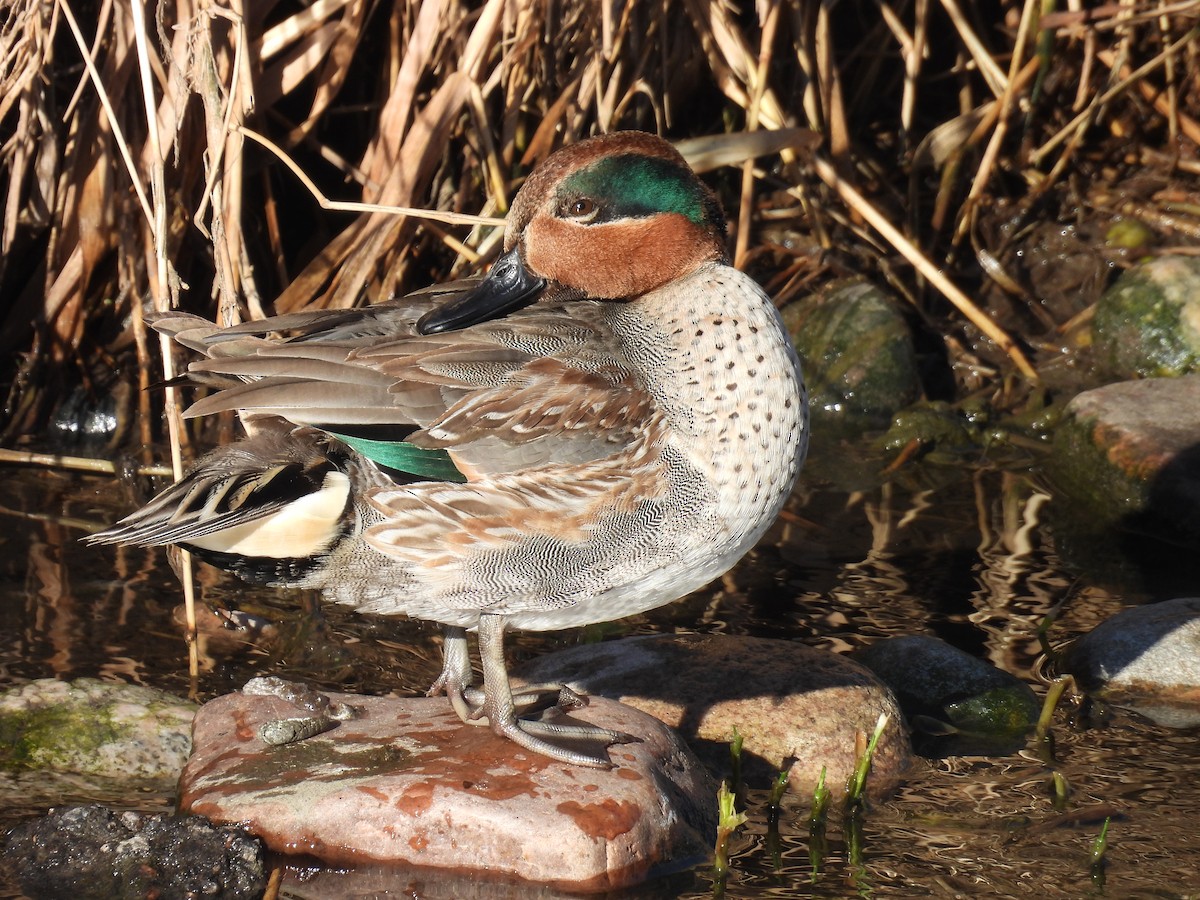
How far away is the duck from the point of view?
11.3 feet

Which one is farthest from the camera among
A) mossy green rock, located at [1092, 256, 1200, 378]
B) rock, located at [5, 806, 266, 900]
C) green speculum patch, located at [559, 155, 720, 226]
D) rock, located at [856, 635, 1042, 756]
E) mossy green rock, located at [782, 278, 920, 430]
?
mossy green rock, located at [1092, 256, 1200, 378]

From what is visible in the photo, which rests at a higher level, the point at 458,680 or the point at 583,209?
the point at 583,209

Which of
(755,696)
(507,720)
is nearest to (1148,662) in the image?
(755,696)

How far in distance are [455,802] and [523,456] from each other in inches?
30.5

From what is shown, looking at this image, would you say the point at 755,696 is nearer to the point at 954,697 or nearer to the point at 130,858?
the point at 954,697

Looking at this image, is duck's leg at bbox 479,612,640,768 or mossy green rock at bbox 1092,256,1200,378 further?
mossy green rock at bbox 1092,256,1200,378

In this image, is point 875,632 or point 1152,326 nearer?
point 875,632

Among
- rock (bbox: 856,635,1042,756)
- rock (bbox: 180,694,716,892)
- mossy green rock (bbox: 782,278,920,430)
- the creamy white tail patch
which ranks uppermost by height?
the creamy white tail patch

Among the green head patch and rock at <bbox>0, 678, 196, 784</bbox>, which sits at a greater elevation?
the green head patch

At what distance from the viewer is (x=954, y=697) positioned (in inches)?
163

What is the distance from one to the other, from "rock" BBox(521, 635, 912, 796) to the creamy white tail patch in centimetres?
88

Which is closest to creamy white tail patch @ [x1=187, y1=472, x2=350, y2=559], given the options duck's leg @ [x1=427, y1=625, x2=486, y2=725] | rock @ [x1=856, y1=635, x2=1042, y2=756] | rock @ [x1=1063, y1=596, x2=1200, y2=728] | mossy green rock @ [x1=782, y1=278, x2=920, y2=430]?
duck's leg @ [x1=427, y1=625, x2=486, y2=725]

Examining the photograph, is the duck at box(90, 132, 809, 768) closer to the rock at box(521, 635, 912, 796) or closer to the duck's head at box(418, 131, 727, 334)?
the duck's head at box(418, 131, 727, 334)

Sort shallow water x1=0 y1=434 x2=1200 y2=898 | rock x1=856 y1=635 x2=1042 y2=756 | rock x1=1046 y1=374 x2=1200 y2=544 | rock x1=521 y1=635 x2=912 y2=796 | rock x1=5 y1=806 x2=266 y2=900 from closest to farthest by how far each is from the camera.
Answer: rock x1=5 y1=806 x2=266 y2=900 → shallow water x1=0 y1=434 x2=1200 y2=898 → rock x1=521 y1=635 x2=912 y2=796 → rock x1=856 y1=635 x2=1042 y2=756 → rock x1=1046 y1=374 x2=1200 y2=544
